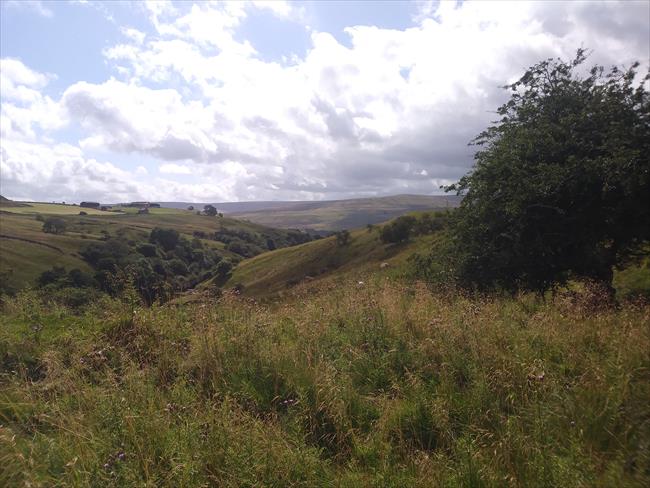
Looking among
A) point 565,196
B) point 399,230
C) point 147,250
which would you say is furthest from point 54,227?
point 565,196

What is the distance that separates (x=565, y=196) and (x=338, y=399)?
1017cm

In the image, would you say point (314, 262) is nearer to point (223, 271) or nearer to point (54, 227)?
point (223, 271)

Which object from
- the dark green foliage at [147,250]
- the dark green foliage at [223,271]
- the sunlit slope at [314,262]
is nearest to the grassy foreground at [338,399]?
the sunlit slope at [314,262]

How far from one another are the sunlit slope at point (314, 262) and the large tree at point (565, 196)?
52639mm

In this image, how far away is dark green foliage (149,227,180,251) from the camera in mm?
119625

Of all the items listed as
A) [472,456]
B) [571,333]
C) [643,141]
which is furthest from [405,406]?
[643,141]

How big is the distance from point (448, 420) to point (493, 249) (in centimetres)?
939

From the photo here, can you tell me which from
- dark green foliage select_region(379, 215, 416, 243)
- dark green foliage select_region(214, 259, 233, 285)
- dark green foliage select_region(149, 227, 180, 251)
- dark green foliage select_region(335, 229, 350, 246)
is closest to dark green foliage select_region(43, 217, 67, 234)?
dark green foliage select_region(149, 227, 180, 251)

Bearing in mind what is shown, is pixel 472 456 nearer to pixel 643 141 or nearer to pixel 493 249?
pixel 493 249

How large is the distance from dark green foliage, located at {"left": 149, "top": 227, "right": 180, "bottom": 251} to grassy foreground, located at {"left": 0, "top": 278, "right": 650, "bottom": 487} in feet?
389

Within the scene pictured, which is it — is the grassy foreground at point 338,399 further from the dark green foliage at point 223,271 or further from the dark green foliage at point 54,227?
the dark green foliage at point 54,227

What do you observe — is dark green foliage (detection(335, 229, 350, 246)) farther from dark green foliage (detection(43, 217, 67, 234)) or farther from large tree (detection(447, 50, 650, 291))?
dark green foliage (detection(43, 217, 67, 234))

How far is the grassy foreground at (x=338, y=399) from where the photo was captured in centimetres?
346

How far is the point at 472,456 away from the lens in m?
3.53
